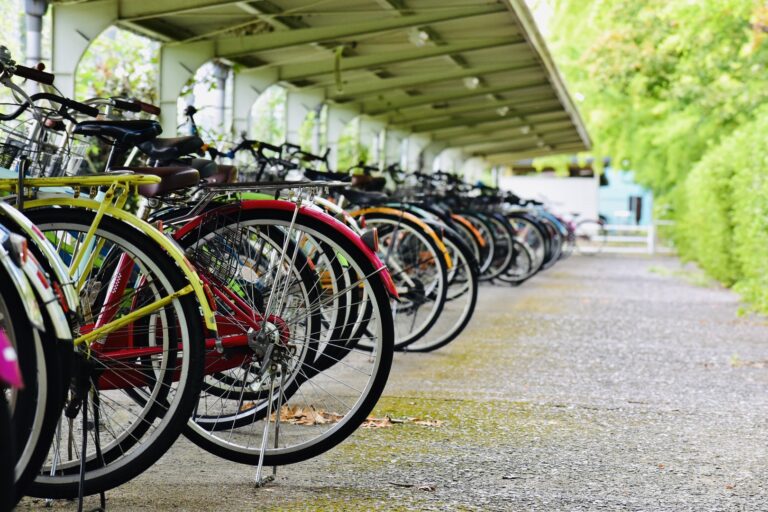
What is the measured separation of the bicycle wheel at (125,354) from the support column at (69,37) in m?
3.99

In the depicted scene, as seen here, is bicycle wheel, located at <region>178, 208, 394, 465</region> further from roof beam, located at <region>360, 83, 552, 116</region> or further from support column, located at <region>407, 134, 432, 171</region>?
support column, located at <region>407, 134, 432, 171</region>

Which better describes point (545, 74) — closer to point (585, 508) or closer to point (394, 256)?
point (394, 256)

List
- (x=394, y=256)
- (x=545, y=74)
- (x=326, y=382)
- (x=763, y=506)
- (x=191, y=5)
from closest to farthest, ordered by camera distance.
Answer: (x=763, y=506) < (x=326, y=382) < (x=394, y=256) < (x=191, y=5) < (x=545, y=74)

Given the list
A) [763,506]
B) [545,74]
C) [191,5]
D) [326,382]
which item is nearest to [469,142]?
[545,74]

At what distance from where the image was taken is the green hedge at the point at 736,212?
9844 millimetres

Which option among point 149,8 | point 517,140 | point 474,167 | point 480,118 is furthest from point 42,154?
point 474,167

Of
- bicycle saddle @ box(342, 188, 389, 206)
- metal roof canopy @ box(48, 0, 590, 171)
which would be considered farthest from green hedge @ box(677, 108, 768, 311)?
bicycle saddle @ box(342, 188, 389, 206)

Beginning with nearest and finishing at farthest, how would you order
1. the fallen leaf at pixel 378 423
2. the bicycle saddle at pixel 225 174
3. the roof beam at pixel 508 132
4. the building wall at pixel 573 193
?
1. the fallen leaf at pixel 378 423
2. the bicycle saddle at pixel 225 174
3. the roof beam at pixel 508 132
4. the building wall at pixel 573 193

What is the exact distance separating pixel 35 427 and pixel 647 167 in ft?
76.9

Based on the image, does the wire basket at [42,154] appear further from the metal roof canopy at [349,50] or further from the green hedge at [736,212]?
the green hedge at [736,212]

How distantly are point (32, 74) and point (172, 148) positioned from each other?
51 centimetres

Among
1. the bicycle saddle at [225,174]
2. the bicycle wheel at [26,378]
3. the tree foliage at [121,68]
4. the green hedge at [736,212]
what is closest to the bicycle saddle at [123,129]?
the bicycle wheel at [26,378]

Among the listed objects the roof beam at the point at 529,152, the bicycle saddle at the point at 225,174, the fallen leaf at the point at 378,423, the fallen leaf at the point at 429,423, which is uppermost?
the roof beam at the point at 529,152

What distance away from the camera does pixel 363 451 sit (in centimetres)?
431
